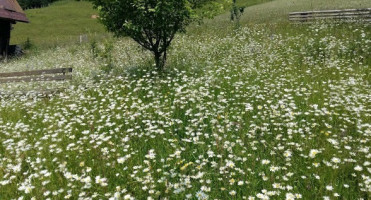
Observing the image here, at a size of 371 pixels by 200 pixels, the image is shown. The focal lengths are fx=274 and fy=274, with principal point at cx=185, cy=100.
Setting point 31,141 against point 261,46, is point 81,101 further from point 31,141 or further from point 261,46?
point 261,46

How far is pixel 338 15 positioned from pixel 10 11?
26.8 m

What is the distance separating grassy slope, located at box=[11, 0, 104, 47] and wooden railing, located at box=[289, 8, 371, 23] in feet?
93.6

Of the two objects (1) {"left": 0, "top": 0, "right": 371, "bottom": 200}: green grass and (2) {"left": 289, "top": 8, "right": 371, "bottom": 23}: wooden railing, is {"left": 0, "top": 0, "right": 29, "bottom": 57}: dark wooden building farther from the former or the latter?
(2) {"left": 289, "top": 8, "right": 371, "bottom": 23}: wooden railing

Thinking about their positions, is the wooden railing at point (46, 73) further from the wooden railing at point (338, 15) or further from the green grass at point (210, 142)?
the wooden railing at point (338, 15)

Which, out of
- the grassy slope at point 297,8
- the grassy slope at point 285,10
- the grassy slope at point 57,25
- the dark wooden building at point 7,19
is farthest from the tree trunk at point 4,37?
the grassy slope at point 297,8

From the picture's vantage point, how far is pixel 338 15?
1653 centimetres

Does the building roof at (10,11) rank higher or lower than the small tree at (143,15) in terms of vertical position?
higher

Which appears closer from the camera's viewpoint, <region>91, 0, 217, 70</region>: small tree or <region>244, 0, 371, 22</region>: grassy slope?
<region>91, 0, 217, 70</region>: small tree

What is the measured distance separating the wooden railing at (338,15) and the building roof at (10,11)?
2326 centimetres

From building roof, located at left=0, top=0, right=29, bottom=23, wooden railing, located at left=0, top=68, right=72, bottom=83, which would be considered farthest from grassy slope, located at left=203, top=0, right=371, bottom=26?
building roof, located at left=0, top=0, right=29, bottom=23

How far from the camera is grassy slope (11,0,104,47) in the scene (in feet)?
143

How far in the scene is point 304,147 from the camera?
14.7ft

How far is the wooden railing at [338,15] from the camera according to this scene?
15212mm

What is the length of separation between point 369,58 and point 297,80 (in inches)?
146
